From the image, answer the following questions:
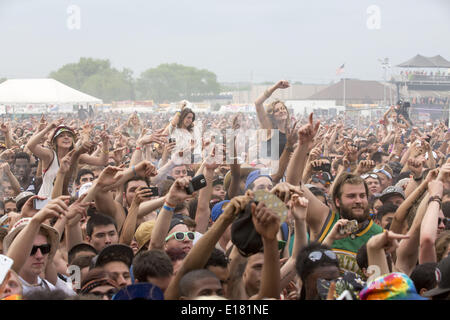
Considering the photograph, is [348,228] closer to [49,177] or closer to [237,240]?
[237,240]

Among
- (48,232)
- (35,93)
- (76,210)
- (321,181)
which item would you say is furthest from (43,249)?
(35,93)

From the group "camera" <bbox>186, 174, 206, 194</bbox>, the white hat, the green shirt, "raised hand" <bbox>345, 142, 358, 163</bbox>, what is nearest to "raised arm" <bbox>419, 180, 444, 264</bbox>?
the green shirt

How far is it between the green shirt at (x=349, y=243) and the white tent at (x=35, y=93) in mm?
17982

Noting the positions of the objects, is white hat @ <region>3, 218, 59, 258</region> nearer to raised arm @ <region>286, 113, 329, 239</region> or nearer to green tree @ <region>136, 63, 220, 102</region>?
raised arm @ <region>286, 113, 329, 239</region>

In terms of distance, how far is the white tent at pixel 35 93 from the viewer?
2033cm

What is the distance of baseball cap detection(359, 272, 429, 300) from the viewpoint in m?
2.39

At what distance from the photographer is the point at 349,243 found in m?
3.77

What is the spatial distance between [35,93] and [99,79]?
193ft

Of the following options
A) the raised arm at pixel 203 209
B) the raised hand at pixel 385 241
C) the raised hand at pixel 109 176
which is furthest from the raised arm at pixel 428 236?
the raised hand at pixel 109 176

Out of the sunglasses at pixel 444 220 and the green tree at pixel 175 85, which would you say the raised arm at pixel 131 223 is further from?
the green tree at pixel 175 85

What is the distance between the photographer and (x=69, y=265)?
12.8ft

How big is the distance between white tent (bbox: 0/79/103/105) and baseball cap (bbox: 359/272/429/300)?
1932 cm
